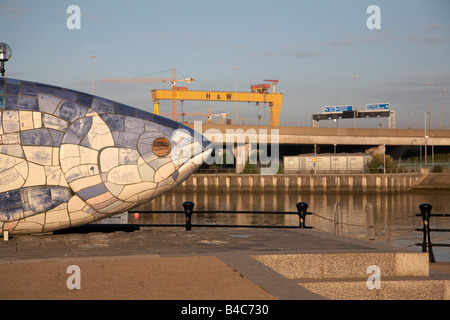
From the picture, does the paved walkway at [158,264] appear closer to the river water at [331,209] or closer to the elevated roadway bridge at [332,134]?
the river water at [331,209]

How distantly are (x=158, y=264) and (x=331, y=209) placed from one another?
4557 cm

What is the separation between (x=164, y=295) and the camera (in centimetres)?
809

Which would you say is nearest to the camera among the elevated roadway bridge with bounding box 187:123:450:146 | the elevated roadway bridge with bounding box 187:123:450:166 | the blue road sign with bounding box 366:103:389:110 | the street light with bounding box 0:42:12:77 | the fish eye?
the fish eye

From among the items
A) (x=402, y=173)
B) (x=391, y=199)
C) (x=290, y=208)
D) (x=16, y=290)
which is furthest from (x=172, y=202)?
(x=16, y=290)

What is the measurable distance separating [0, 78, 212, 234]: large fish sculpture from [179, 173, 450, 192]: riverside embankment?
57628 mm

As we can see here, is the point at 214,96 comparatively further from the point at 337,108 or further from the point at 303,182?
the point at 337,108

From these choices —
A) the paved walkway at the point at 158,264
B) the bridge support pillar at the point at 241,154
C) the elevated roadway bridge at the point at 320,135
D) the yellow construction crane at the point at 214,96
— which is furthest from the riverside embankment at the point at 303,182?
the paved walkway at the point at 158,264

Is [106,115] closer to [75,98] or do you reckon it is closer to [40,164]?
[75,98]

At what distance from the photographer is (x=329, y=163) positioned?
77.1m

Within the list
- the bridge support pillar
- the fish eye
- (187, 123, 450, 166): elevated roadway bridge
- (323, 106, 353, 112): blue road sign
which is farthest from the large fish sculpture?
(323, 106, 353, 112): blue road sign

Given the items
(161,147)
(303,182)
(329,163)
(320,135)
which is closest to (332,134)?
(320,135)

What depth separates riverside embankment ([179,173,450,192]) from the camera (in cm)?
7100

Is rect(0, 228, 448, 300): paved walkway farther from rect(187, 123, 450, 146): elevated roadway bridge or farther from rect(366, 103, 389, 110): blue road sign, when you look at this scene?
rect(366, 103, 389, 110): blue road sign
